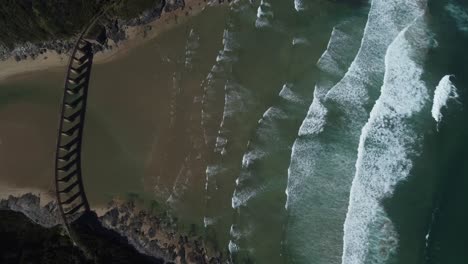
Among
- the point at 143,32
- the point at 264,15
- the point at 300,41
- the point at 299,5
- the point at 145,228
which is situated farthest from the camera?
the point at 299,5

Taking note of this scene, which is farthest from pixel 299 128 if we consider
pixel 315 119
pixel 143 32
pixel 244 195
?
pixel 143 32

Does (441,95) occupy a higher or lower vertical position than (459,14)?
lower

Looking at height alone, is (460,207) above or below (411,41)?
below

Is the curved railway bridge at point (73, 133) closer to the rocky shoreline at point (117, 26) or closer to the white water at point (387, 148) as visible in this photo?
the rocky shoreline at point (117, 26)

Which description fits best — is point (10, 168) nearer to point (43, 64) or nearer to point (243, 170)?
point (43, 64)

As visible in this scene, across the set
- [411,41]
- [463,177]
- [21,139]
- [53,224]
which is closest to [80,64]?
[21,139]

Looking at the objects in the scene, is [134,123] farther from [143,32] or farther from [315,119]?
[315,119]
